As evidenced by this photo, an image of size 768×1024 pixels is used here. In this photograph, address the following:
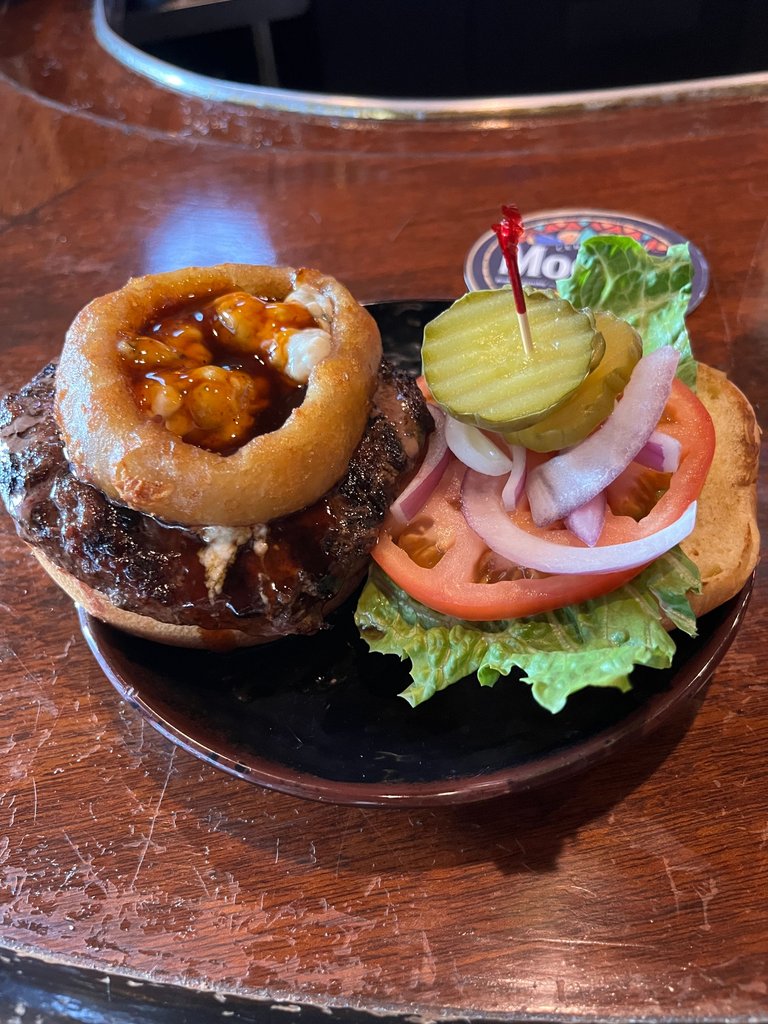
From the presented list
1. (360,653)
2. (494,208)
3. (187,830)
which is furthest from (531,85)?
(187,830)

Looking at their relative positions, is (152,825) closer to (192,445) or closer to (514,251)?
(192,445)

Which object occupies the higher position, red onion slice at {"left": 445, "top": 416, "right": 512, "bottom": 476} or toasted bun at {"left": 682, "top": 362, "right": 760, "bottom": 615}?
red onion slice at {"left": 445, "top": 416, "right": 512, "bottom": 476}

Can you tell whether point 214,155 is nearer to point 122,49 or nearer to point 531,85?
point 122,49

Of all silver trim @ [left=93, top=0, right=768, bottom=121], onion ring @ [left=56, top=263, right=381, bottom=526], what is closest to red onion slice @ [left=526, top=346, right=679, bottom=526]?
onion ring @ [left=56, top=263, right=381, bottom=526]

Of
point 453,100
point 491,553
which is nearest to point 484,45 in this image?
point 453,100

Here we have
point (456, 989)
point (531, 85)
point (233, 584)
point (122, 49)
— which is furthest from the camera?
point (531, 85)

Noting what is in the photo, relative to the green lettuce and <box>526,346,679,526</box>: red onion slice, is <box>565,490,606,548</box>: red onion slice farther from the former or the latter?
the green lettuce

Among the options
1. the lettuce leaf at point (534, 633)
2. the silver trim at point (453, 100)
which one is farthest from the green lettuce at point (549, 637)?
the silver trim at point (453, 100)
